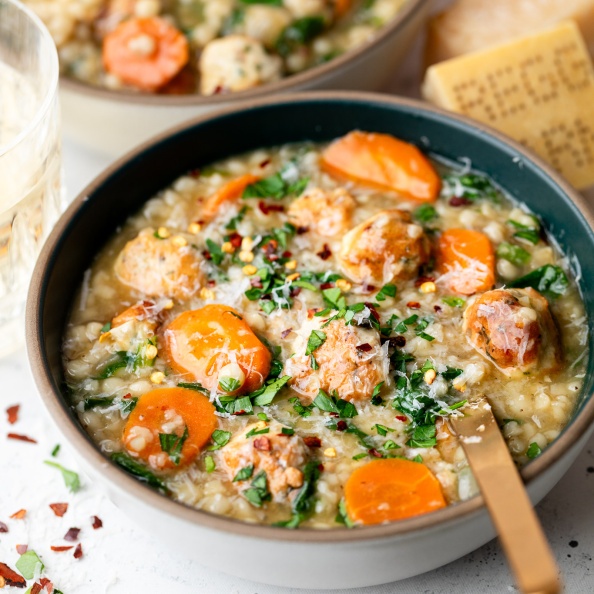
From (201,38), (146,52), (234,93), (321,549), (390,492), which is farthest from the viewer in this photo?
(201,38)

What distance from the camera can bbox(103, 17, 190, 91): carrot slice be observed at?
4215 mm

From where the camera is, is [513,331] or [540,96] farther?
[540,96]

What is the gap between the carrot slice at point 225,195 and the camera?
355 cm

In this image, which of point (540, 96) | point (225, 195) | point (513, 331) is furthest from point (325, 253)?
point (540, 96)

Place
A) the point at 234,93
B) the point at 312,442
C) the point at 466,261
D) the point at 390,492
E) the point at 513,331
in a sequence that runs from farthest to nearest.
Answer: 1. the point at 234,93
2. the point at 466,261
3. the point at 513,331
4. the point at 312,442
5. the point at 390,492

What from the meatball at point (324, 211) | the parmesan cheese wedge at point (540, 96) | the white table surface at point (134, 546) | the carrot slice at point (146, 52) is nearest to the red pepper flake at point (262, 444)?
the white table surface at point (134, 546)

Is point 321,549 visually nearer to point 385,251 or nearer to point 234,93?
point 385,251

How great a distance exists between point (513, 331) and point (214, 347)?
985mm

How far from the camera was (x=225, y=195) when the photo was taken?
3.56 m

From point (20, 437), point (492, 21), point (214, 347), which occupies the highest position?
point (492, 21)

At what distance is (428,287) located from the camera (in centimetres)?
321

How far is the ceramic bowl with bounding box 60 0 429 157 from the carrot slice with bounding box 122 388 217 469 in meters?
1.44

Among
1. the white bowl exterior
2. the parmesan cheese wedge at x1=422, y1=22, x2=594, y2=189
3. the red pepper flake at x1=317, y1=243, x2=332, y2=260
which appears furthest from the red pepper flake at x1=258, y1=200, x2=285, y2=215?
the white bowl exterior

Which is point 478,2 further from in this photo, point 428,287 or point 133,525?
point 133,525
